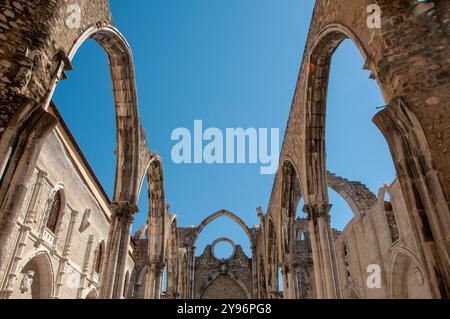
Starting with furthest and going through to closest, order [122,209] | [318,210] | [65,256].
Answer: [65,256], [122,209], [318,210]

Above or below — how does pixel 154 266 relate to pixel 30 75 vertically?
above

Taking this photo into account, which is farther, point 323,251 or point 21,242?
point 21,242

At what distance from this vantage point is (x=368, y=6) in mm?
4816

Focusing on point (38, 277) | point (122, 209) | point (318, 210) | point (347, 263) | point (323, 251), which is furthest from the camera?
point (347, 263)

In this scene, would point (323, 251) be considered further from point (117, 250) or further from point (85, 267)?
point (85, 267)

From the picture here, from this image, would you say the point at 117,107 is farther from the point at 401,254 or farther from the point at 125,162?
the point at 401,254

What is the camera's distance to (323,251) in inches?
342

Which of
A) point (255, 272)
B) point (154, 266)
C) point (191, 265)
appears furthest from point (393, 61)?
point (191, 265)

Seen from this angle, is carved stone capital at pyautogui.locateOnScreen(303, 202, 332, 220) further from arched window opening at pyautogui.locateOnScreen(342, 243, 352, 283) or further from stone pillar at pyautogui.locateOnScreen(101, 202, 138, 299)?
arched window opening at pyautogui.locateOnScreen(342, 243, 352, 283)

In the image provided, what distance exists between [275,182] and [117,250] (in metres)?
8.10

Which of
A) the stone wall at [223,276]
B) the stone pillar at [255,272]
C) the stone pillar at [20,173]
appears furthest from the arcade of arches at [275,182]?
the stone wall at [223,276]

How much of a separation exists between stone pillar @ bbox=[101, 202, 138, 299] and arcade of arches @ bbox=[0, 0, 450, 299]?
0.10ft

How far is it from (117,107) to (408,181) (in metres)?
8.28

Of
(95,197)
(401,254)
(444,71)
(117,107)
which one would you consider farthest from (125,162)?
(401,254)
